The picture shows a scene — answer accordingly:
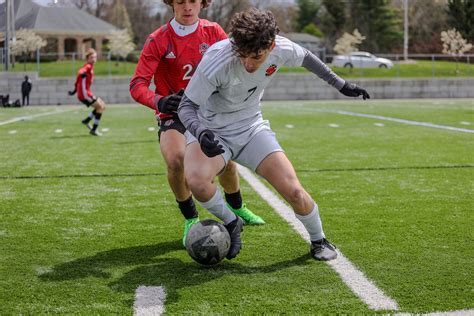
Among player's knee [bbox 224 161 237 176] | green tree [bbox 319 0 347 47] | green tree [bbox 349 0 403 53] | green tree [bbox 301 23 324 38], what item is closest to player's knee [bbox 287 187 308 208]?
player's knee [bbox 224 161 237 176]

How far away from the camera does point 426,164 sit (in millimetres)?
9930

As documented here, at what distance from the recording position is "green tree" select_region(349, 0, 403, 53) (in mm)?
73500

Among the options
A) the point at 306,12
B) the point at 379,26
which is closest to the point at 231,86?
the point at 379,26

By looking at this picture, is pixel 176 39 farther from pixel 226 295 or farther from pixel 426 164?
pixel 426 164

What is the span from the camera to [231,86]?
4551 mm

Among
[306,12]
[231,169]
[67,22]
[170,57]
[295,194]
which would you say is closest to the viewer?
[295,194]

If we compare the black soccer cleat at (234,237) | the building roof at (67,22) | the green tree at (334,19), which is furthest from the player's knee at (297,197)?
the green tree at (334,19)

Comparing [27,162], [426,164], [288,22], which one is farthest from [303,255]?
[288,22]

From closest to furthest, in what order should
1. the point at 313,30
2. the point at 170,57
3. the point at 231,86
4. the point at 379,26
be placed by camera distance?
the point at 231,86 → the point at 170,57 → the point at 379,26 → the point at 313,30

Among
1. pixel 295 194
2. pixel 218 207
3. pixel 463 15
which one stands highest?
pixel 463 15

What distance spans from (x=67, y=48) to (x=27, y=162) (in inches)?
2451

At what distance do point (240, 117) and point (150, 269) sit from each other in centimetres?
116

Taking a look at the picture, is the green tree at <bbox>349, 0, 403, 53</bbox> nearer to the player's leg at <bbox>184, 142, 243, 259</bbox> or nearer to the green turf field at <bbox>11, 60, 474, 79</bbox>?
the green turf field at <bbox>11, 60, 474, 79</bbox>

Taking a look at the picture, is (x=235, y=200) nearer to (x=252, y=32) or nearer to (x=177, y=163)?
(x=177, y=163)
